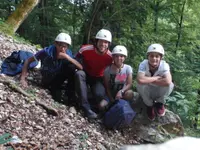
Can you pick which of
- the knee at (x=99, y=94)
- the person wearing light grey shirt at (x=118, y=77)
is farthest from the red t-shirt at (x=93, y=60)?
the knee at (x=99, y=94)

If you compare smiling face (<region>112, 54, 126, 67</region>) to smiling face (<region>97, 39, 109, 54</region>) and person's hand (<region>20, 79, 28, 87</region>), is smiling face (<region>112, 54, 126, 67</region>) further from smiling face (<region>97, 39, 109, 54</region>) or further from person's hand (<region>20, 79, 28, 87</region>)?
person's hand (<region>20, 79, 28, 87</region>)

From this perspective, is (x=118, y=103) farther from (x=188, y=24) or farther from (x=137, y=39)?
(x=188, y=24)

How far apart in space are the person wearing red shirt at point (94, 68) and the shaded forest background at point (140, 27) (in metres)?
1.72

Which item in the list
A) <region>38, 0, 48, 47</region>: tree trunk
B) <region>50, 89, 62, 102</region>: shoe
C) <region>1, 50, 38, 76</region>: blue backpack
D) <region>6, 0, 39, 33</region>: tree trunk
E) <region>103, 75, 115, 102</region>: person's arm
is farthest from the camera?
<region>38, 0, 48, 47</region>: tree trunk

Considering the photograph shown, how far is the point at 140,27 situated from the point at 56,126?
652 cm

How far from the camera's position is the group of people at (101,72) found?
5.05 m

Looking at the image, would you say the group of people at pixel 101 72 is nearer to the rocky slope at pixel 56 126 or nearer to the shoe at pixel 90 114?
the shoe at pixel 90 114

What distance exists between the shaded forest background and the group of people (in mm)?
1201

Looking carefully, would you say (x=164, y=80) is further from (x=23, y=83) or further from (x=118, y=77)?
(x=23, y=83)

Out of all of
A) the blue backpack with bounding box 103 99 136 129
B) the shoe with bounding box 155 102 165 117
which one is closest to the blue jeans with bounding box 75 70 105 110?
the blue backpack with bounding box 103 99 136 129

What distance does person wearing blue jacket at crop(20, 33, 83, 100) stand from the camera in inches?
202

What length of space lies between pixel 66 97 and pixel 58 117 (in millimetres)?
946

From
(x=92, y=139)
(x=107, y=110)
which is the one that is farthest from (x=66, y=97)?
(x=92, y=139)

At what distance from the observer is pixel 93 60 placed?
5266 mm
